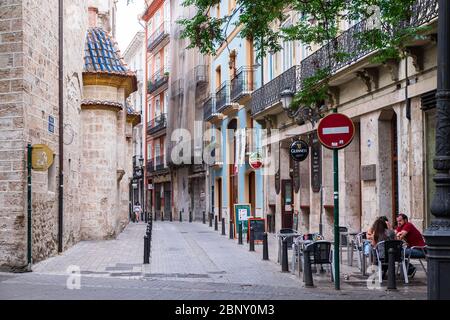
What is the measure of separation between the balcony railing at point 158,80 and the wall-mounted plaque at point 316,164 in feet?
94.2

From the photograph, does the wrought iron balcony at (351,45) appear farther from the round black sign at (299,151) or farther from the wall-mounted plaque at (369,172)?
the wall-mounted plaque at (369,172)

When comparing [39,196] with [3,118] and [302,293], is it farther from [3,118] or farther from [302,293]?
[302,293]

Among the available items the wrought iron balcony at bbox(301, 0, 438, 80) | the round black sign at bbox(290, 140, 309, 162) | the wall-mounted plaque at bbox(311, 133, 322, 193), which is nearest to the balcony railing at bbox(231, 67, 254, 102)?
the wall-mounted plaque at bbox(311, 133, 322, 193)

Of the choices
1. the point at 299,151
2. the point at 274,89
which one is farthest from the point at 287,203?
the point at 299,151

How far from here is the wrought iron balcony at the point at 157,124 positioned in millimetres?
51562

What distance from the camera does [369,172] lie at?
1836 centimetres

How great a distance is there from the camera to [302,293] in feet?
36.7

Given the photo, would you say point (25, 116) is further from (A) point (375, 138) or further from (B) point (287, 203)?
(B) point (287, 203)

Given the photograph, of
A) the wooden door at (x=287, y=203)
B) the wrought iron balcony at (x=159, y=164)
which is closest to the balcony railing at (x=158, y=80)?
the wrought iron balcony at (x=159, y=164)

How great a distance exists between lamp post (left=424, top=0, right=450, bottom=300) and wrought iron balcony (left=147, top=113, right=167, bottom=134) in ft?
145

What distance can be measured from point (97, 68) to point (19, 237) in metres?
10.6

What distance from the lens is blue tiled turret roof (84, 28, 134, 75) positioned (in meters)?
23.6

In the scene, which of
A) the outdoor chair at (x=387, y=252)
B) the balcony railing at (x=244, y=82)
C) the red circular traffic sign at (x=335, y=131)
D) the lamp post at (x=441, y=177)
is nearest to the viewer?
the lamp post at (x=441, y=177)

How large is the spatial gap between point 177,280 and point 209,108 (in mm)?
26621
